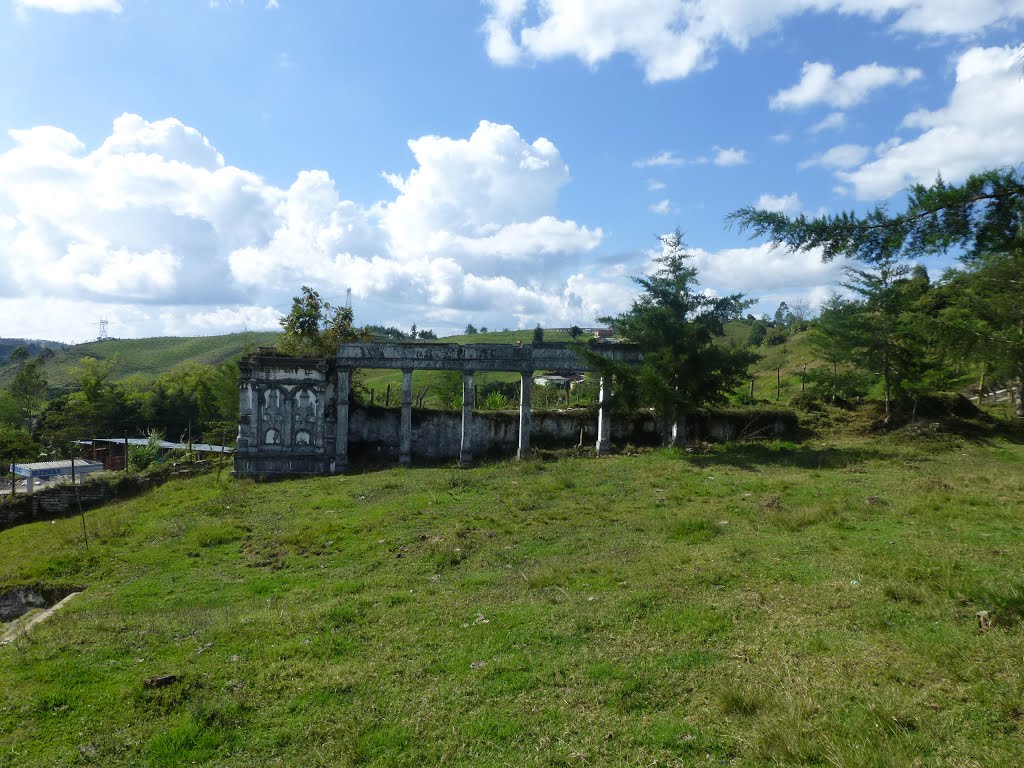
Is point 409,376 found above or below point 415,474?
above

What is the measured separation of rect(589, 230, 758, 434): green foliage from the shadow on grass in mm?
1763

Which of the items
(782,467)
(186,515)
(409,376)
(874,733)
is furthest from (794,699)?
(409,376)

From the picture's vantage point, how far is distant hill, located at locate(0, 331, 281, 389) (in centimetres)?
9481

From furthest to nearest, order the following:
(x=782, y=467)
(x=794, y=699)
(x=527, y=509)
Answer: (x=782, y=467) < (x=527, y=509) < (x=794, y=699)

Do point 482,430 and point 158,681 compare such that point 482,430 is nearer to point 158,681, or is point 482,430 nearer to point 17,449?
point 158,681

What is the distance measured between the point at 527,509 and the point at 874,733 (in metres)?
9.81

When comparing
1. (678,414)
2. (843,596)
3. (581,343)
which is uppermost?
(581,343)

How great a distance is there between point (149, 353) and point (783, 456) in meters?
118

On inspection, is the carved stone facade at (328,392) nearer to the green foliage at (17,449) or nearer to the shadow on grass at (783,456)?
the shadow on grass at (783,456)

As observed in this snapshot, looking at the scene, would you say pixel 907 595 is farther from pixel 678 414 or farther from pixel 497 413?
pixel 497 413

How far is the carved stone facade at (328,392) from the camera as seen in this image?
21.9 meters

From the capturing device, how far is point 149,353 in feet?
365

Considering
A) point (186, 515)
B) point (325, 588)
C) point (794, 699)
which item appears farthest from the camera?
point (186, 515)

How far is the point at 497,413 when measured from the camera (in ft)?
79.4
